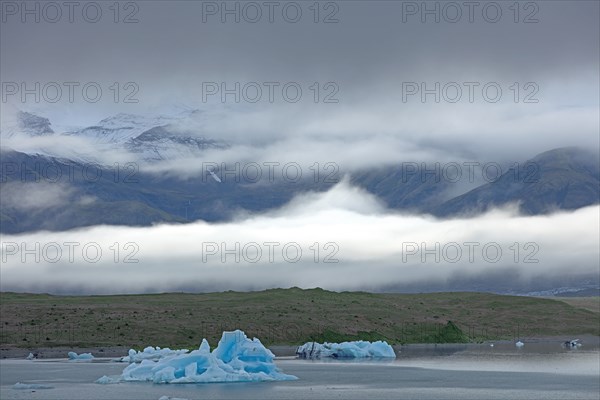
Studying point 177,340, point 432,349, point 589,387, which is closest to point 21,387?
point 589,387

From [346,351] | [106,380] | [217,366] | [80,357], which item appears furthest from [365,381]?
[80,357]

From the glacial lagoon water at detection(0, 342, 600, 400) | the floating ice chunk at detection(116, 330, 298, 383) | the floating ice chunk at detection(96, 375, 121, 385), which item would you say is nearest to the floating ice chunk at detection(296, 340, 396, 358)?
the glacial lagoon water at detection(0, 342, 600, 400)

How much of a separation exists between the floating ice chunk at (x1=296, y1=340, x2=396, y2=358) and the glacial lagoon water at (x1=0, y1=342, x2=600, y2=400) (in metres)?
4.39

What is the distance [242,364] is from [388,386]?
56.0 ft

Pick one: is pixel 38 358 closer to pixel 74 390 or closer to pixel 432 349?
pixel 74 390

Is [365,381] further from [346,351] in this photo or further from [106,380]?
[346,351]

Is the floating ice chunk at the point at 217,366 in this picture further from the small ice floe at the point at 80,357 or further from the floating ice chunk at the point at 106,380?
the small ice floe at the point at 80,357

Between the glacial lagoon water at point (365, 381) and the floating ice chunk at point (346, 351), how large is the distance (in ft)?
14.4

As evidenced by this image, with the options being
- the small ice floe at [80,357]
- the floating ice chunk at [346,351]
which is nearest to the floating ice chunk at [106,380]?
the small ice floe at [80,357]

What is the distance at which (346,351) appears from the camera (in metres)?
162

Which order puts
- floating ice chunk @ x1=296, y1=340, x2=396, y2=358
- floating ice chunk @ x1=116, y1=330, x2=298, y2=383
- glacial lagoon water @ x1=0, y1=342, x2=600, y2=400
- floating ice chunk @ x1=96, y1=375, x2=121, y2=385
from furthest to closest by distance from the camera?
floating ice chunk @ x1=296, y1=340, x2=396, y2=358 → floating ice chunk @ x1=116, y1=330, x2=298, y2=383 → floating ice chunk @ x1=96, y1=375, x2=121, y2=385 → glacial lagoon water @ x1=0, y1=342, x2=600, y2=400

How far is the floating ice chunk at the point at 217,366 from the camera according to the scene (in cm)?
10444

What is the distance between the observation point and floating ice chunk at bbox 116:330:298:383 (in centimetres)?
10444

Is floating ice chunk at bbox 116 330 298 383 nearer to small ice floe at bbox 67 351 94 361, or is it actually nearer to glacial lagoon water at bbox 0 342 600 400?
glacial lagoon water at bbox 0 342 600 400
